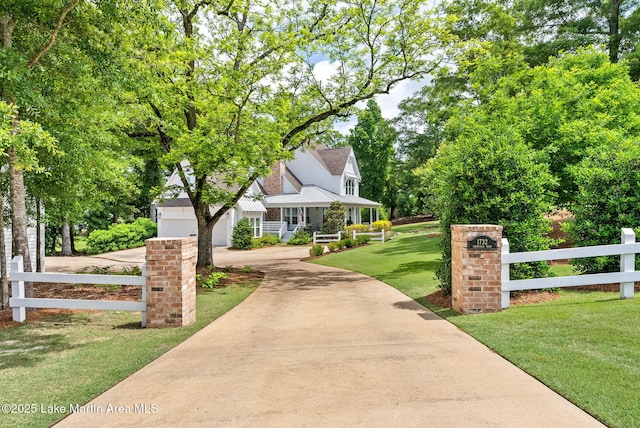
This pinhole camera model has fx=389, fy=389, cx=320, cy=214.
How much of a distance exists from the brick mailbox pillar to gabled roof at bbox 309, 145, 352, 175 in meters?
30.5

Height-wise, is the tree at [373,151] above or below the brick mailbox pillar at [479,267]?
above

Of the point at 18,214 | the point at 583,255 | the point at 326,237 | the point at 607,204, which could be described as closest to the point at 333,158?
the point at 326,237

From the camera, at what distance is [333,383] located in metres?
4.31

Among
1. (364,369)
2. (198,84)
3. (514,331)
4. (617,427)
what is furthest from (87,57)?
(617,427)

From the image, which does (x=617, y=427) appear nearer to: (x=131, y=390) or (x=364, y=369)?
(x=364, y=369)

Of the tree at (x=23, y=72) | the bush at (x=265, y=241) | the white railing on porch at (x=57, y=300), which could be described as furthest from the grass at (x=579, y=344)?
Answer: the bush at (x=265, y=241)

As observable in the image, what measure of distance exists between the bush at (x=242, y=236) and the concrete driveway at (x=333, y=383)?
2069cm

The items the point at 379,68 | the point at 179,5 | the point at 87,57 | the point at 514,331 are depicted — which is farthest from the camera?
the point at 379,68

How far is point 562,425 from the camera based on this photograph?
10.9ft

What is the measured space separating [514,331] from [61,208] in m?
12.8

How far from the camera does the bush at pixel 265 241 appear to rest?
28453 mm

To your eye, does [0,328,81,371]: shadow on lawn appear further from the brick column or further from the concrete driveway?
the concrete driveway

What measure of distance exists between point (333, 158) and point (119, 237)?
798 inches

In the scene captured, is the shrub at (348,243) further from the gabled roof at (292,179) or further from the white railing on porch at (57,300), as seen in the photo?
the white railing on porch at (57,300)
